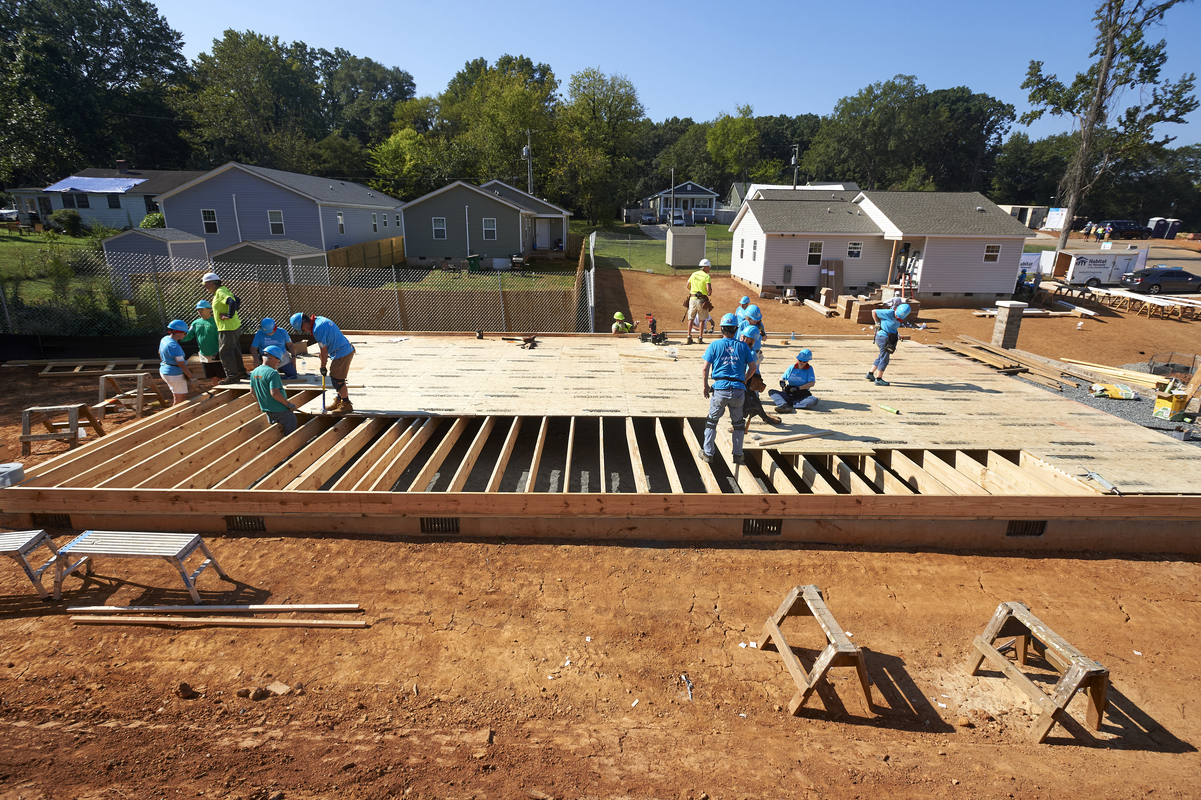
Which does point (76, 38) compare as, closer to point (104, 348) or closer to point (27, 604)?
point (104, 348)

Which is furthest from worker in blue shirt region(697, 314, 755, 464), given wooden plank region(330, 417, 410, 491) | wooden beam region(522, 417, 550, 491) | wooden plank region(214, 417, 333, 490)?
wooden plank region(214, 417, 333, 490)

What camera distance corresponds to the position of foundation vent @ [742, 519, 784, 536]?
20.9 feet

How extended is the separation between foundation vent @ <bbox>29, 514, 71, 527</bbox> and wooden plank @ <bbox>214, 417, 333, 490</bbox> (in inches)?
59.2

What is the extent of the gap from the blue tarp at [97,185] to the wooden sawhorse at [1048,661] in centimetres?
4971

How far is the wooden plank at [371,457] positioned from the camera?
21.6 ft

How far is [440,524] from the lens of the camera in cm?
635

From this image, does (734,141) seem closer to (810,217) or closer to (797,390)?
(810,217)

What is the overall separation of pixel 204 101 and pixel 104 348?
54.6 metres

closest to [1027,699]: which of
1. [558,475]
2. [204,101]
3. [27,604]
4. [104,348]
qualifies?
[558,475]

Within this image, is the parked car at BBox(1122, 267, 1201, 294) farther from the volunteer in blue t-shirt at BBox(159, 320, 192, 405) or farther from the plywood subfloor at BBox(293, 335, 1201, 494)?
the volunteer in blue t-shirt at BBox(159, 320, 192, 405)

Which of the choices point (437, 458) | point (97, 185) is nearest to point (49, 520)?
point (437, 458)

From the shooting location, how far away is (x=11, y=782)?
3314mm

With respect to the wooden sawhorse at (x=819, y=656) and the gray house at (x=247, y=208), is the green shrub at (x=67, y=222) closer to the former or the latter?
the gray house at (x=247, y=208)

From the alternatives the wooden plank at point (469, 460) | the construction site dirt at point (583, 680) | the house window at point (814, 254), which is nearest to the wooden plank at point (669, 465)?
the construction site dirt at point (583, 680)
